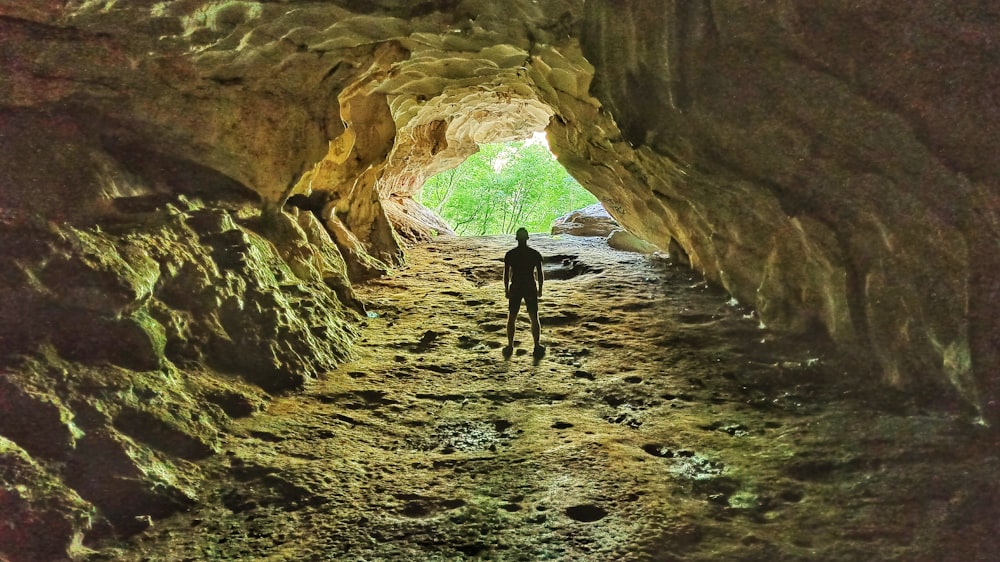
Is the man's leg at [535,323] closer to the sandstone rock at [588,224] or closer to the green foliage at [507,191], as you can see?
the sandstone rock at [588,224]

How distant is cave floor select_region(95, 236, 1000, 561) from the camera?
3.78 meters

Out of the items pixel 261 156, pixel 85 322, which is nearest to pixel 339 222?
pixel 261 156

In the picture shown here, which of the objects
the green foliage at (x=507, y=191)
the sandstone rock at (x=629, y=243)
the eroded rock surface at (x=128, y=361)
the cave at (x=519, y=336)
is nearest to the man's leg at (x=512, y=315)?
the cave at (x=519, y=336)

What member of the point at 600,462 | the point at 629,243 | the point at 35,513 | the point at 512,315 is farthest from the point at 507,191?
the point at 35,513

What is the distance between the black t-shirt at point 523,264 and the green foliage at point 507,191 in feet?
65.0

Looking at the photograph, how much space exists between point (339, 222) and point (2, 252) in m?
5.62

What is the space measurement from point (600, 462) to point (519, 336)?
2.96 m

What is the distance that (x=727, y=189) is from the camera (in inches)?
248

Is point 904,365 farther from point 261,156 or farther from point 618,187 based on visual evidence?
point 261,156

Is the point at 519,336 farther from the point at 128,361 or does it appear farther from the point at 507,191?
the point at 507,191

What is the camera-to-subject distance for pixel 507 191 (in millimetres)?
26781

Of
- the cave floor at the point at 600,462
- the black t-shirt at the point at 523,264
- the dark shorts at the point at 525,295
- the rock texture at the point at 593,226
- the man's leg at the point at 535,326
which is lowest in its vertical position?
the cave floor at the point at 600,462

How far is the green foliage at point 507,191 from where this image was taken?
2644cm

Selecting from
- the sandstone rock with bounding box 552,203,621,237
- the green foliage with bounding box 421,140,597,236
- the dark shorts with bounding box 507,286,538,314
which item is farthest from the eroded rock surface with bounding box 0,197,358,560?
the green foliage with bounding box 421,140,597,236
